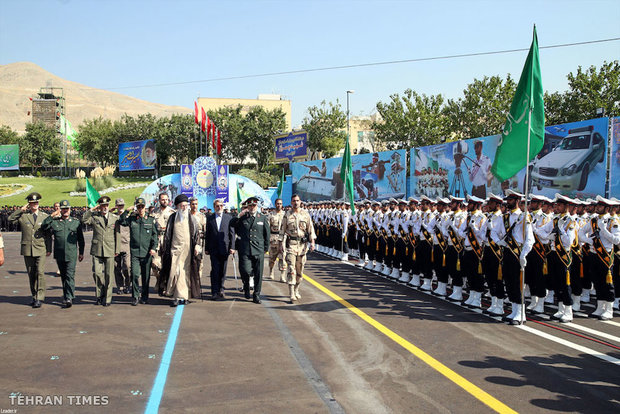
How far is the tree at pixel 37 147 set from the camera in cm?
8925

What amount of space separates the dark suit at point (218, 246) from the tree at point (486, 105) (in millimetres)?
36807

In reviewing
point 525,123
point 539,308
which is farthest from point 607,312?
point 525,123

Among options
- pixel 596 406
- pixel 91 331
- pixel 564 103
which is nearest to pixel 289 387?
pixel 596 406

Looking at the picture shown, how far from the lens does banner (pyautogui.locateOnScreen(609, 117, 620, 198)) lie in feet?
45.9

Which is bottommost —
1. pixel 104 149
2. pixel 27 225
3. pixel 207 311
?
pixel 207 311

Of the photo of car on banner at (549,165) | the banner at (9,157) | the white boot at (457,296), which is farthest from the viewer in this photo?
the banner at (9,157)

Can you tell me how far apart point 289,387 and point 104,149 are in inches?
3255

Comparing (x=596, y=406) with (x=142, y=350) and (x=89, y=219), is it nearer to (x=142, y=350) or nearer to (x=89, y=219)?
(x=142, y=350)

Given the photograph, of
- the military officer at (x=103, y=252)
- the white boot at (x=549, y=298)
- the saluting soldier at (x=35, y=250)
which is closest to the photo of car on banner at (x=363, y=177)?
the white boot at (x=549, y=298)

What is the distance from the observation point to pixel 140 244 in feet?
32.0

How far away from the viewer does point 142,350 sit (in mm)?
6492

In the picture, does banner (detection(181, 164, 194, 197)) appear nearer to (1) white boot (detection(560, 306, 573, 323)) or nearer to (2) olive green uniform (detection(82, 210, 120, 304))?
(2) olive green uniform (detection(82, 210, 120, 304))

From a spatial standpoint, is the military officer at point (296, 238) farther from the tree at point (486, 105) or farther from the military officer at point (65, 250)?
the tree at point (486, 105)

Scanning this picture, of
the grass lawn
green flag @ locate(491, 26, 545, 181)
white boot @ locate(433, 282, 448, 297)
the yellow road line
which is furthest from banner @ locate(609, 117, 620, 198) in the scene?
the grass lawn
